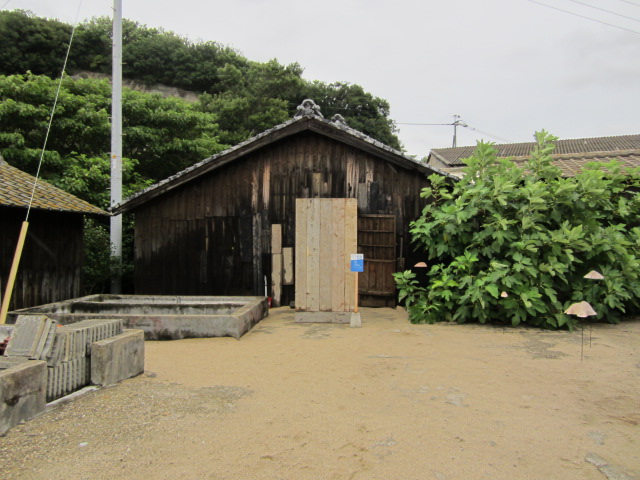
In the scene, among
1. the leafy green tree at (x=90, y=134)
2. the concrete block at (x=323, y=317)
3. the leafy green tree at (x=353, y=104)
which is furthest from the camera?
the leafy green tree at (x=353, y=104)

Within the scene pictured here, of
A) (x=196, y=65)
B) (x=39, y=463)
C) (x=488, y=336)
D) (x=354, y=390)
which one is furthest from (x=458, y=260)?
(x=196, y=65)

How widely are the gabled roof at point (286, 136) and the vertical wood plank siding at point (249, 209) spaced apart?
0.33 metres

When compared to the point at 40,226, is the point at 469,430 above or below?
below

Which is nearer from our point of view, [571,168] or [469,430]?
[469,430]

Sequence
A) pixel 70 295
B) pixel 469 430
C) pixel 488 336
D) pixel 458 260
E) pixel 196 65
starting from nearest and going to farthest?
pixel 469 430 < pixel 488 336 < pixel 458 260 < pixel 70 295 < pixel 196 65

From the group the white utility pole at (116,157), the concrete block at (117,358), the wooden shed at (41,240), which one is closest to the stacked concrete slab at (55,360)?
the concrete block at (117,358)

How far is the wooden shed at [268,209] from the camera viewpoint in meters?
10.6

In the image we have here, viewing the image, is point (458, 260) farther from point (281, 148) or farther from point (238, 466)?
point (238, 466)

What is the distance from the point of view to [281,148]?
435 inches

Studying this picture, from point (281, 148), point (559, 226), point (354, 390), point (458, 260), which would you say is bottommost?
point (354, 390)

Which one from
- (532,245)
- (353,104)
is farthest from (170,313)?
(353,104)

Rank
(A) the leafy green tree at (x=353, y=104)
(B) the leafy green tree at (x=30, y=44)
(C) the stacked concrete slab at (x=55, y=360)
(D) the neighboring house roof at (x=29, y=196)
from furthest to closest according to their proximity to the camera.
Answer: (A) the leafy green tree at (x=353, y=104) → (B) the leafy green tree at (x=30, y=44) → (D) the neighboring house roof at (x=29, y=196) → (C) the stacked concrete slab at (x=55, y=360)

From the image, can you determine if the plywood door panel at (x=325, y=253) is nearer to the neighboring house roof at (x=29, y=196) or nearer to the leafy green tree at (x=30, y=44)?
the neighboring house roof at (x=29, y=196)

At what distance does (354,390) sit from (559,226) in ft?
19.9
